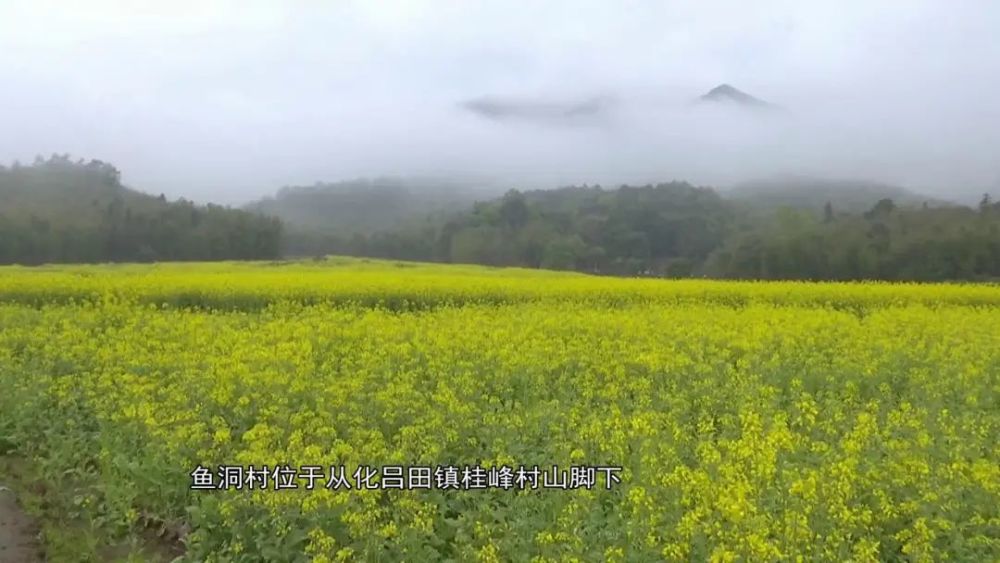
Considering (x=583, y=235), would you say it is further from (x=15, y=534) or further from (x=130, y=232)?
(x=15, y=534)

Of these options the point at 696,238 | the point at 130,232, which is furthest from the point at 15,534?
the point at 696,238

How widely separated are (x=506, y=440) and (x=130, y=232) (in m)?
53.1

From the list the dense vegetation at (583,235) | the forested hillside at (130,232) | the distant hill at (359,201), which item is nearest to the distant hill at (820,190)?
the distant hill at (359,201)

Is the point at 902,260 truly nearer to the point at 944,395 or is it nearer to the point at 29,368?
the point at 944,395

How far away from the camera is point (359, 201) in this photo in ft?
441

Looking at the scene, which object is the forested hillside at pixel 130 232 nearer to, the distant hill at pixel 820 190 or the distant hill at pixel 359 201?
the distant hill at pixel 359 201

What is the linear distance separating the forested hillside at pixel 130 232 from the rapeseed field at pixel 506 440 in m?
44.0

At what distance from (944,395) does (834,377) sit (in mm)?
1019

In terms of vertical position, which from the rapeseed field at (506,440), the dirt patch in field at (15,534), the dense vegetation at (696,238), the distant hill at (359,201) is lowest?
the dirt patch in field at (15,534)

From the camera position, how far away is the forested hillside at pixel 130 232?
50094 millimetres

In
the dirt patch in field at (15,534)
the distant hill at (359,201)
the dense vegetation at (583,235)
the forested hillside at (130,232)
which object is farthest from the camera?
the distant hill at (359,201)

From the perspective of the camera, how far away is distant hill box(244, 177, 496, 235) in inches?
4719

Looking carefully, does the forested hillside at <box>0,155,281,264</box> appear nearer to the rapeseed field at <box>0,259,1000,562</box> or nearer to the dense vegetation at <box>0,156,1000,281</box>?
A: the dense vegetation at <box>0,156,1000,281</box>

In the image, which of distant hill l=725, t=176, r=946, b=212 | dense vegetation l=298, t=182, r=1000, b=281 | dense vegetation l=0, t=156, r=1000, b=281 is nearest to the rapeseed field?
dense vegetation l=298, t=182, r=1000, b=281
